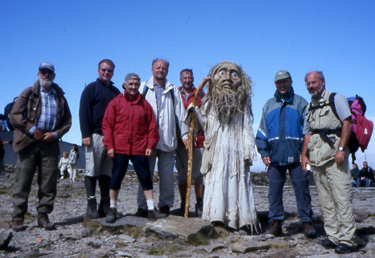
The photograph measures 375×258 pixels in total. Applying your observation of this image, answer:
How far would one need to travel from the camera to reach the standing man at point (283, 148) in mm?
4895

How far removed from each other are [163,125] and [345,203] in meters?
2.54

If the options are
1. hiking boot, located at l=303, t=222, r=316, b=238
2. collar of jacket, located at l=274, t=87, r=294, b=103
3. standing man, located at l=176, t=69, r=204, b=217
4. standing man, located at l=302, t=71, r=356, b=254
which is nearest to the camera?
standing man, located at l=302, t=71, r=356, b=254

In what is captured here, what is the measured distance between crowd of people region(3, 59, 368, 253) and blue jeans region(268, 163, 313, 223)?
0.01 metres

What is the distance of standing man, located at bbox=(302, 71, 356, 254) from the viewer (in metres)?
4.15

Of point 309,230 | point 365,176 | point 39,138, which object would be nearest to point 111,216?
point 39,138

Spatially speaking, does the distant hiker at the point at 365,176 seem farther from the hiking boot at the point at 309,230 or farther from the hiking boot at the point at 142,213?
the hiking boot at the point at 142,213

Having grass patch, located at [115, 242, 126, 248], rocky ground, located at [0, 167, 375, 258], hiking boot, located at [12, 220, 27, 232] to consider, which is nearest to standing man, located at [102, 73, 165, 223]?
rocky ground, located at [0, 167, 375, 258]

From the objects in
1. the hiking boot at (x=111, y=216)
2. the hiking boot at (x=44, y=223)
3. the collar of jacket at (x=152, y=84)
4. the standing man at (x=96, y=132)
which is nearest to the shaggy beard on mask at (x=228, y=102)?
the collar of jacket at (x=152, y=84)

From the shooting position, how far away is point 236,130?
5.19m

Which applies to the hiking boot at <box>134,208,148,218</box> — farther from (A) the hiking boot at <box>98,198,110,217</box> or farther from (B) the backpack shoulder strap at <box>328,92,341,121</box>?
(B) the backpack shoulder strap at <box>328,92,341,121</box>

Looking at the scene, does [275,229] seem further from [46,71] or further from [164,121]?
[46,71]

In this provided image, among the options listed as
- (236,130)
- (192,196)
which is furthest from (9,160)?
(236,130)

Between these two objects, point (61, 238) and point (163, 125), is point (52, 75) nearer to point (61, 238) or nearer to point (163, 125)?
point (163, 125)

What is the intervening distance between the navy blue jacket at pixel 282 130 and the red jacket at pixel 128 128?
143 cm
